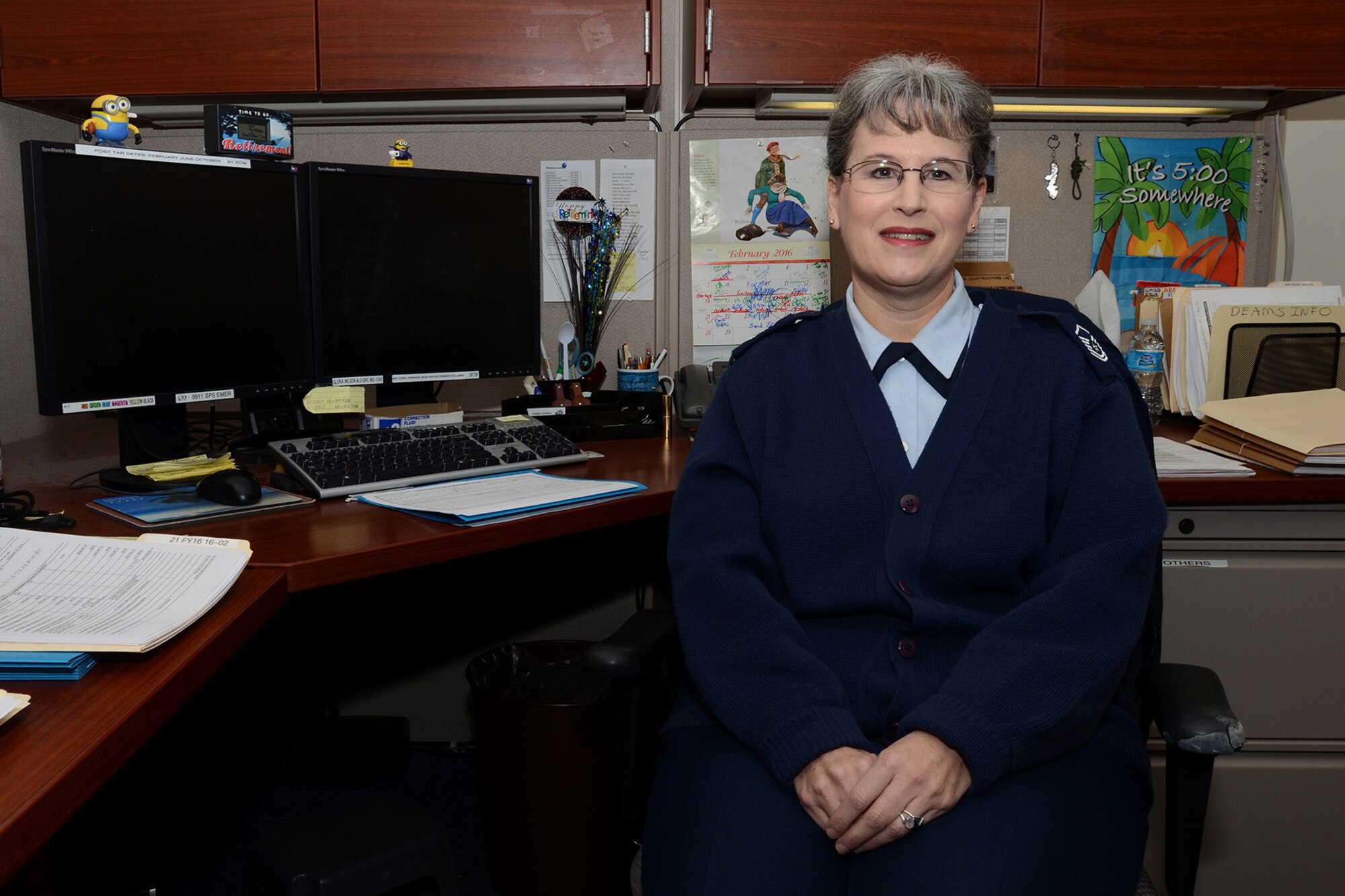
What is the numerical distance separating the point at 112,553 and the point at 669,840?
582 mm

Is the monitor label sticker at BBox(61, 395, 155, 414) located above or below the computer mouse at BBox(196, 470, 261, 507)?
above

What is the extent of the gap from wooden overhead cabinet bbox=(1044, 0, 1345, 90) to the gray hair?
62cm

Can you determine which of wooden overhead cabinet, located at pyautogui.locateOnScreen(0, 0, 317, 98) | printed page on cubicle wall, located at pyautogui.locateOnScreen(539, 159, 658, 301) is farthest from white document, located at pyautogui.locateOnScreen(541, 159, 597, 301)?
wooden overhead cabinet, located at pyautogui.locateOnScreen(0, 0, 317, 98)

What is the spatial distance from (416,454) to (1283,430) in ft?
4.02

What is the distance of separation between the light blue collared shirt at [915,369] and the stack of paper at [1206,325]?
29.6 inches

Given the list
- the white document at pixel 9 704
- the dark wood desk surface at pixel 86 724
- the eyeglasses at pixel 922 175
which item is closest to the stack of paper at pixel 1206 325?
the eyeglasses at pixel 922 175

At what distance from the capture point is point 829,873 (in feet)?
3.00

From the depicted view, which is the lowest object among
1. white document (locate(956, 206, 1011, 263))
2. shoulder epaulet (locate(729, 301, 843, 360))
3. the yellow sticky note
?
the yellow sticky note

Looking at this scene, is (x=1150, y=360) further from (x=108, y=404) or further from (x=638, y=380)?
(x=108, y=404)

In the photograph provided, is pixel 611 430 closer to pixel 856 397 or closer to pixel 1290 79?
pixel 856 397

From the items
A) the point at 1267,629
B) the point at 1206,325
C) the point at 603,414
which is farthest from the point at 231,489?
the point at 1206,325

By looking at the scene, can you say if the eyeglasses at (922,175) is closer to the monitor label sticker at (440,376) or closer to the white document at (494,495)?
the white document at (494,495)

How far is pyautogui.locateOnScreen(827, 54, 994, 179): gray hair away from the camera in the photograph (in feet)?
3.67

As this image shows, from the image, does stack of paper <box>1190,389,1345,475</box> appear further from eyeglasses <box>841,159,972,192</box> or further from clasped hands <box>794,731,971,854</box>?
clasped hands <box>794,731,971,854</box>
